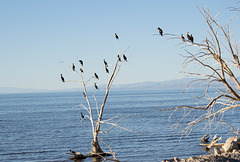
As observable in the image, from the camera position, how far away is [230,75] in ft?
35.8

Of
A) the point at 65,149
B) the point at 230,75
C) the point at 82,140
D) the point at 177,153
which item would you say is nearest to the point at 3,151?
the point at 65,149

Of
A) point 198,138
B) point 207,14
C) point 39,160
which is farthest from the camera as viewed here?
point 198,138

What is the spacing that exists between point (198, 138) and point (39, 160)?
58.2 feet

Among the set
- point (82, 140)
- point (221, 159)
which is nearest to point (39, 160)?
point (82, 140)

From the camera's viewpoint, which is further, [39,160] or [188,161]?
[39,160]

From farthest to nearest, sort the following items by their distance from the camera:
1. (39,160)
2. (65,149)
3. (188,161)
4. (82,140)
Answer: (82,140) < (65,149) < (39,160) < (188,161)

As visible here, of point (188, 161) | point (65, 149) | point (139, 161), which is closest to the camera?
point (188, 161)

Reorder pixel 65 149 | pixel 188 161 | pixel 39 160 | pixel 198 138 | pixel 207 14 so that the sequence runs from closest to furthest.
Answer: pixel 207 14, pixel 188 161, pixel 39 160, pixel 65 149, pixel 198 138

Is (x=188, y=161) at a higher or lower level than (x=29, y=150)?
lower

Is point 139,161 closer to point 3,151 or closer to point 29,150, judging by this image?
point 29,150

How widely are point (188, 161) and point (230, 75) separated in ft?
17.8

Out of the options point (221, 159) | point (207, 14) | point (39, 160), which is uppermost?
point (207, 14)

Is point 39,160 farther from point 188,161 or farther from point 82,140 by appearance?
point 188,161

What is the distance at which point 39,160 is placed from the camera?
2769cm
